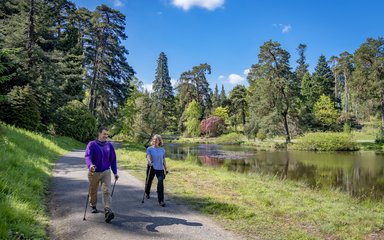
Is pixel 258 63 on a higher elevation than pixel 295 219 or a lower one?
higher

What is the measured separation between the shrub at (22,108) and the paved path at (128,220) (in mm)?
11851

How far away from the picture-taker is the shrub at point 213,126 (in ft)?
207

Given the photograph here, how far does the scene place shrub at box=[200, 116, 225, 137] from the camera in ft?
207

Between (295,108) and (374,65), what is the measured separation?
1150 centimetres

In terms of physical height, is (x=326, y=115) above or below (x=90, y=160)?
above

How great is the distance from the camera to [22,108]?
19078 mm

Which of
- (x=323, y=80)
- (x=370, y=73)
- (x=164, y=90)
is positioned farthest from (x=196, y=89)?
(x=370, y=73)

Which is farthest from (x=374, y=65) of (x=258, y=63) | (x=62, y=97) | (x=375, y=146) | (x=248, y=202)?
(x=248, y=202)

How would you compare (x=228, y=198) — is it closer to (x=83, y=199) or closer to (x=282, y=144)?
(x=83, y=199)

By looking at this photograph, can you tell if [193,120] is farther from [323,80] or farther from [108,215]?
[108,215]

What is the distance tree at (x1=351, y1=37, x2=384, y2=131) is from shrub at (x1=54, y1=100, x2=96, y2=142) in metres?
34.8

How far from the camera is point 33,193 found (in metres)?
7.32

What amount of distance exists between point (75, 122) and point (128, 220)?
899 inches

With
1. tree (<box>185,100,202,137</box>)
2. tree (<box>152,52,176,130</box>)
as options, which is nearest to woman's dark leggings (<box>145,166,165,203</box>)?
tree (<box>185,100,202,137</box>)
